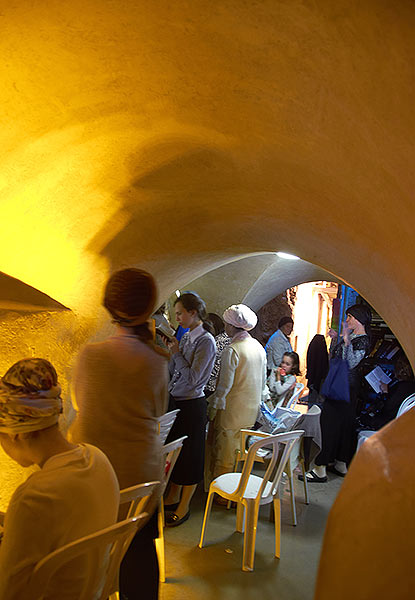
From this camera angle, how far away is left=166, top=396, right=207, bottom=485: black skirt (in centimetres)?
455

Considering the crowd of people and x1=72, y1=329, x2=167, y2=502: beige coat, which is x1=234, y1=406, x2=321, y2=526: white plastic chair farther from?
x1=72, y1=329, x2=167, y2=502: beige coat

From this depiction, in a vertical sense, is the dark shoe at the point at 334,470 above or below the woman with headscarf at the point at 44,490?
below

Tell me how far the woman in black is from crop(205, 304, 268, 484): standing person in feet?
4.57

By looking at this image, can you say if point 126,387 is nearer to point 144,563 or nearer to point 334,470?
point 144,563

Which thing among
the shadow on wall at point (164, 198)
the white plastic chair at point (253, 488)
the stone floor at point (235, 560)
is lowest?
the stone floor at point (235, 560)

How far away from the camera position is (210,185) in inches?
130

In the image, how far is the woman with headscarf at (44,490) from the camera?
62.2 inches

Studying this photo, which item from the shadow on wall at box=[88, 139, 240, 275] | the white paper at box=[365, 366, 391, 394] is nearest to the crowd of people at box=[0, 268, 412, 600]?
the shadow on wall at box=[88, 139, 240, 275]

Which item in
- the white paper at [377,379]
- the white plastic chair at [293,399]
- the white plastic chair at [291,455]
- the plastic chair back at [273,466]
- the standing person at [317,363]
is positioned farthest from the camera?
the standing person at [317,363]

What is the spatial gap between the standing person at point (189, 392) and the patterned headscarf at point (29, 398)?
2.48m

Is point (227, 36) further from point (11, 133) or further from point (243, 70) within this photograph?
point (11, 133)

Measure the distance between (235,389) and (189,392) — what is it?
676 millimetres

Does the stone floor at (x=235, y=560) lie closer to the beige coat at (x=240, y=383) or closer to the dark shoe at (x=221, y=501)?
the dark shoe at (x=221, y=501)

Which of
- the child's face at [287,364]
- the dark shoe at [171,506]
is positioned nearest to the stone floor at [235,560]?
the dark shoe at [171,506]
